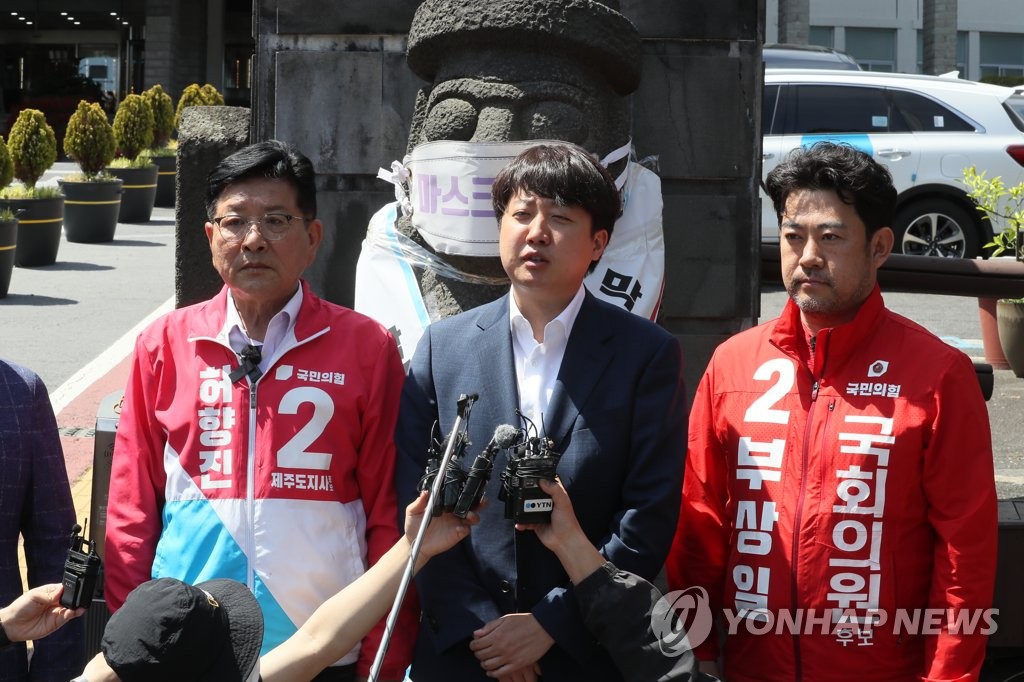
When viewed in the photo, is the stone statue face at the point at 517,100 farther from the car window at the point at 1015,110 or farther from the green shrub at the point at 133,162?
the green shrub at the point at 133,162

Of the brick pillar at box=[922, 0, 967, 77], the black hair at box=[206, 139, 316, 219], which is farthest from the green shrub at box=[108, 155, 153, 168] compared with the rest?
the brick pillar at box=[922, 0, 967, 77]

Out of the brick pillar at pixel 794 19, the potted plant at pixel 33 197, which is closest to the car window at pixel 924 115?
the potted plant at pixel 33 197

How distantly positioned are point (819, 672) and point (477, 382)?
99 centimetres

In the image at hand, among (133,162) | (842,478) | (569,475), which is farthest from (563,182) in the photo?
(133,162)

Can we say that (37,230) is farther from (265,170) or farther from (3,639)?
(3,639)

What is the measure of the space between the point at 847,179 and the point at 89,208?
14.2m

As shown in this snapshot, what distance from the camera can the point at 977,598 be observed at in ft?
9.27

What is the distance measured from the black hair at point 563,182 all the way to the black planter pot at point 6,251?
9.84m

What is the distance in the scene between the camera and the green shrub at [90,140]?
1577 cm

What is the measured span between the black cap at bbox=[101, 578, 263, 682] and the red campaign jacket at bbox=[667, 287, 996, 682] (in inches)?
46.9

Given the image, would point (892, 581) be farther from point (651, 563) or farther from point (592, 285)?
point (592, 285)

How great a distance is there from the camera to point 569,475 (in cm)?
287

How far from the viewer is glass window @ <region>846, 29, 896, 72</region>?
36438mm

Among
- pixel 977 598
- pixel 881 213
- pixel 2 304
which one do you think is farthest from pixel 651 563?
pixel 2 304
